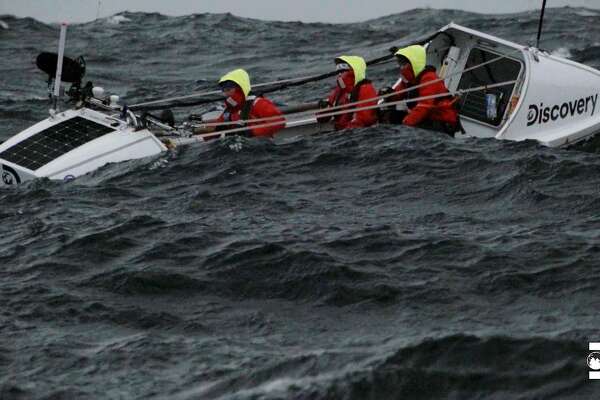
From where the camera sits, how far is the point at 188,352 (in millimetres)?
7863

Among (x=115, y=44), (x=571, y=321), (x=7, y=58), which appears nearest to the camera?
(x=571, y=321)

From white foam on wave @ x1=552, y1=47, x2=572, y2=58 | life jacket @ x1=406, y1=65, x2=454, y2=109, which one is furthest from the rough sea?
white foam on wave @ x1=552, y1=47, x2=572, y2=58

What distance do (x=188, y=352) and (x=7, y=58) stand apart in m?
14.8

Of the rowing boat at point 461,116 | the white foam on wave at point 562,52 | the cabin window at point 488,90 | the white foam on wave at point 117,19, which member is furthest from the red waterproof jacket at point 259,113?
the white foam on wave at point 117,19

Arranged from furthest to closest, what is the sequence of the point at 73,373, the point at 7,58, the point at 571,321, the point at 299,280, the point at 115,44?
the point at 115,44
the point at 7,58
the point at 299,280
the point at 571,321
the point at 73,373

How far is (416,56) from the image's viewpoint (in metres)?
14.2

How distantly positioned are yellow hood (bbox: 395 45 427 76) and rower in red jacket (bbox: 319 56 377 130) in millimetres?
475

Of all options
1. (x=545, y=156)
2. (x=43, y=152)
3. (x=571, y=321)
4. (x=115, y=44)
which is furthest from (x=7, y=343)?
(x=115, y=44)

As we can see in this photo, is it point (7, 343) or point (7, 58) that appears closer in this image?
point (7, 343)

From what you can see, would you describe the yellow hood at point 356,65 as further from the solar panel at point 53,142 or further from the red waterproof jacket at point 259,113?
the solar panel at point 53,142

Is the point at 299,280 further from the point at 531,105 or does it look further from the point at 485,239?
the point at 531,105

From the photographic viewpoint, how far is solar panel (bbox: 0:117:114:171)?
12.4 meters

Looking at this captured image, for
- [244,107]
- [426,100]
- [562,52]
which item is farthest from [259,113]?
[562,52]

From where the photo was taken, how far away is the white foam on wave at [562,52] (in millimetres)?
21059
